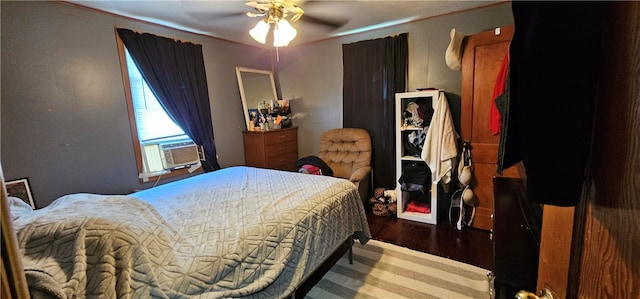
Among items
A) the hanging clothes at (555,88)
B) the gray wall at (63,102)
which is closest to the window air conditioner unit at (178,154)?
the gray wall at (63,102)

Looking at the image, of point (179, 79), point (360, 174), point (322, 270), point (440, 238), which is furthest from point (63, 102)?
point (440, 238)

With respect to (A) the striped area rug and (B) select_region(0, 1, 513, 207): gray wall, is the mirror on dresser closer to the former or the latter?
(B) select_region(0, 1, 513, 207): gray wall

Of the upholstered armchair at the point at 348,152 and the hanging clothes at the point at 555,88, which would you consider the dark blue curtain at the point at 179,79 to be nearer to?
the upholstered armchair at the point at 348,152

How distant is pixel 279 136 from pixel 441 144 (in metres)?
2.21

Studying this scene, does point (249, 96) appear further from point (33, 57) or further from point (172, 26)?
point (33, 57)

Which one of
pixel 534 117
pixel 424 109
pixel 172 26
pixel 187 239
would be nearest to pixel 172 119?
pixel 172 26

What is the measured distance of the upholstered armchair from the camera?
3.43 m

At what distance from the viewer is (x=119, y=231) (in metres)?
1.02

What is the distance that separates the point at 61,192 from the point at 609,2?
11.0 feet

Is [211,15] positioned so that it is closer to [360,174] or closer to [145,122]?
[145,122]

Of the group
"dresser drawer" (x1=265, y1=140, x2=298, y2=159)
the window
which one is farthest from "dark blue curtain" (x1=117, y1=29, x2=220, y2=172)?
"dresser drawer" (x1=265, y1=140, x2=298, y2=159)

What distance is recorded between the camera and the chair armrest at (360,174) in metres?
3.02

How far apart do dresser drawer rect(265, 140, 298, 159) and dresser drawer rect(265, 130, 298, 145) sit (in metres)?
0.05

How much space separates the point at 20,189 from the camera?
6.71 feet
